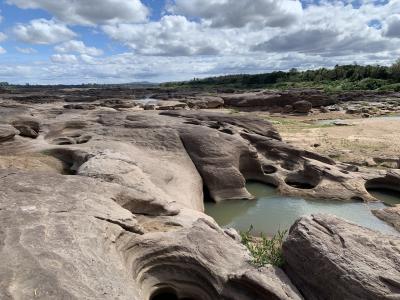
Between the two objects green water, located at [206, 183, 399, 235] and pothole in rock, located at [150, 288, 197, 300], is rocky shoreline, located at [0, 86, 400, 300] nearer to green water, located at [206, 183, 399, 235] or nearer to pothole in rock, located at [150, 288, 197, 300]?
pothole in rock, located at [150, 288, 197, 300]

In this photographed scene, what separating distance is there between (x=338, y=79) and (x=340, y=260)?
8399 centimetres

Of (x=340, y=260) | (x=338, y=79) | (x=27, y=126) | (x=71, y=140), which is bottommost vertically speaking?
(x=338, y=79)

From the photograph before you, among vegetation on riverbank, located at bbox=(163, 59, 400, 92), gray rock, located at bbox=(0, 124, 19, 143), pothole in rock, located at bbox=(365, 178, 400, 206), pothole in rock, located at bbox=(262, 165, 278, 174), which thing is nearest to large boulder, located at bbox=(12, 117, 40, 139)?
gray rock, located at bbox=(0, 124, 19, 143)

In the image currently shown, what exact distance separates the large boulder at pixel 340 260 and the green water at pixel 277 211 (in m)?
5.24

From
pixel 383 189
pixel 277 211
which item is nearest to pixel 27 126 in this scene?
pixel 277 211

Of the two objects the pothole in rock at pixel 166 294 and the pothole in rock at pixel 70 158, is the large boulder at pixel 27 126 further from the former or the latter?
the pothole in rock at pixel 166 294

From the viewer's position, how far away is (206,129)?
16703 millimetres

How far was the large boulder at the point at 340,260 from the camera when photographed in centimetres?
564

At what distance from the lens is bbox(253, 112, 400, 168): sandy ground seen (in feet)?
63.8

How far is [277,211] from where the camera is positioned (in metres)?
13.8

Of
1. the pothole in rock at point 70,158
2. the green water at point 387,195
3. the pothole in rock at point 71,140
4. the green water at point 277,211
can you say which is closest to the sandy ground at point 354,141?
the green water at point 387,195

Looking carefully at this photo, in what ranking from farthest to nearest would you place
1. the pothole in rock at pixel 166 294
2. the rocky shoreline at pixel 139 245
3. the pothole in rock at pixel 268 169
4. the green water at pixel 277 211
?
the pothole in rock at pixel 268 169
the green water at pixel 277 211
the pothole in rock at pixel 166 294
the rocky shoreline at pixel 139 245

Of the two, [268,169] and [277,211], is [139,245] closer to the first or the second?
[277,211]

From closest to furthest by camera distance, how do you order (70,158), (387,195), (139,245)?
1. (139,245)
2. (70,158)
3. (387,195)
